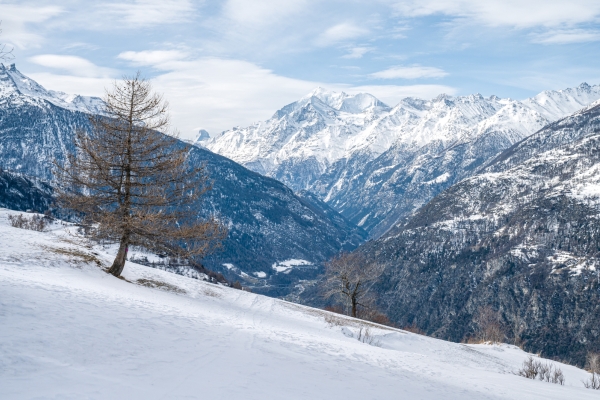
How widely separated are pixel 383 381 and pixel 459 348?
2118cm

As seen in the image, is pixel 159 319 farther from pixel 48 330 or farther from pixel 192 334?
pixel 48 330

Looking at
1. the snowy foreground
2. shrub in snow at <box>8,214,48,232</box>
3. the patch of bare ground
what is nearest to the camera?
the snowy foreground

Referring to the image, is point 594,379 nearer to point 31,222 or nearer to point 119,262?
point 119,262

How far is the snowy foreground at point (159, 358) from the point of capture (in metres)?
11.1

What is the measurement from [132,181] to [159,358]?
1768 cm

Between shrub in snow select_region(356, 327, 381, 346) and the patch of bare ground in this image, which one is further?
the patch of bare ground

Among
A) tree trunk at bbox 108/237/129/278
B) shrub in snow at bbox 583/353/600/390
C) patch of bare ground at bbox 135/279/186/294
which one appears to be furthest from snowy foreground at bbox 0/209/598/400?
shrub in snow at bbox 583/353/600/390

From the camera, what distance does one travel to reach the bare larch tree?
1056 inches

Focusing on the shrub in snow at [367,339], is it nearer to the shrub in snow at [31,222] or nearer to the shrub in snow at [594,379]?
the shrub in snow at [594,379]

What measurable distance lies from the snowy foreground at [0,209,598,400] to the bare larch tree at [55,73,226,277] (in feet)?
11.2

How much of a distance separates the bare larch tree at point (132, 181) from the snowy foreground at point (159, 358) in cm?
340

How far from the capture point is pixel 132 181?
28656 mm

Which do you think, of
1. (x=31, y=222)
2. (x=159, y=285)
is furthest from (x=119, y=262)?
(x=31, y=222)

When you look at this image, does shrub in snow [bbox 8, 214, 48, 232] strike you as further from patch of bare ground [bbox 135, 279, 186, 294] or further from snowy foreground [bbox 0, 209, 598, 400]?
snowy foreground [bbox 0, 209, 598, 400]
